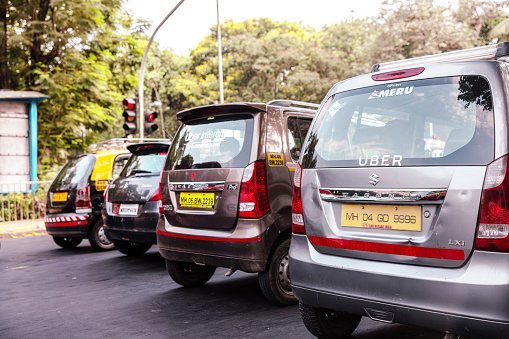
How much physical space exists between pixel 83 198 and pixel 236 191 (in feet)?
16.2

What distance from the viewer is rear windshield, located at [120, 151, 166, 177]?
25.3ft

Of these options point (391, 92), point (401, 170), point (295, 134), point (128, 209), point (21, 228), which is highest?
point (391, 92)

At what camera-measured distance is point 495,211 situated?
2771 millimetres

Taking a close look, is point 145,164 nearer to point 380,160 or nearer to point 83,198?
point 83,198

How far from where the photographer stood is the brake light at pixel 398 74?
3.40 meters

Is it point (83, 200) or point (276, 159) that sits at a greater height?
point (276, 159)

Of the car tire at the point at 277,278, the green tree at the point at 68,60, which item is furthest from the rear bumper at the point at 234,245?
the green tree at the point at 68,60

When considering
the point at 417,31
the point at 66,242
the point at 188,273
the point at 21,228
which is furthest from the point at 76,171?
the point at 417,31

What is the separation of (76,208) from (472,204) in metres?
7.51

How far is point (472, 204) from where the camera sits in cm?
284

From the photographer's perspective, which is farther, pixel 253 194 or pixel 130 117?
pixel 130 117

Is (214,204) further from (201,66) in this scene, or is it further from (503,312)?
(201,66)

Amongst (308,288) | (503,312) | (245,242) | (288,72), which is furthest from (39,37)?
(288,72)

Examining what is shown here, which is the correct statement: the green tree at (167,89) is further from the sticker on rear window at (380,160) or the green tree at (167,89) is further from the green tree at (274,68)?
the sticker on rear window at (380,160)
